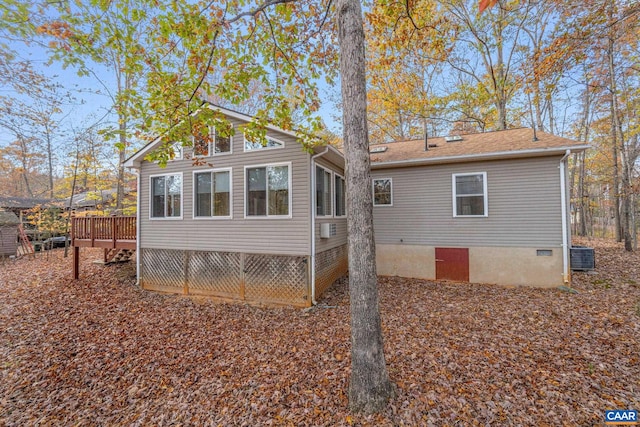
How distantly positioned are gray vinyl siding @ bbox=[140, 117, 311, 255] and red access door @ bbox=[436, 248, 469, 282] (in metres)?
4.22

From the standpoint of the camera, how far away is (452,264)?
7.77m

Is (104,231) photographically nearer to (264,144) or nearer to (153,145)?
(153,145)

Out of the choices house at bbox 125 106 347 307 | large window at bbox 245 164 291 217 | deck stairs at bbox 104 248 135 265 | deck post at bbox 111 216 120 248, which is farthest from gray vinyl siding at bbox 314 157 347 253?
deck stairs at bbox 104 248 135 265

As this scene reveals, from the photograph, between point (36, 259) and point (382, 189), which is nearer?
point (382, 189)

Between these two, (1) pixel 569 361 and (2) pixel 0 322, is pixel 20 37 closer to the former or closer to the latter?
(2) pixel 0 322

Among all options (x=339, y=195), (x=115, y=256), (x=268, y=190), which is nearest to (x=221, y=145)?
(x=268, y=190)

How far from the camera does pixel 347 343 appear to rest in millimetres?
4473

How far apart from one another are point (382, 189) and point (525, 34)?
538 inches

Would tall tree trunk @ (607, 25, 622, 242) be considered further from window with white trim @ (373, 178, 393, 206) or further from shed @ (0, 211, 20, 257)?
shed @ (0, 211, 20, 257)

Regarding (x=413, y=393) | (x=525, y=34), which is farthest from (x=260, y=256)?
(x=525, y=34)

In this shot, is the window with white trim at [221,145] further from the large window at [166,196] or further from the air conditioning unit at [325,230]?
the air conditioning unit at [325,230]

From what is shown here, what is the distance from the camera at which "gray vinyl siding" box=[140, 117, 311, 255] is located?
6.54 metres

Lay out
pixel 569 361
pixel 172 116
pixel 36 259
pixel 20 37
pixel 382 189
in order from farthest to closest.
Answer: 1. pixel 36 259
2. pixel 382 189
3. pixel 172 116
4. pixel 20 37
5. pixel 569 361

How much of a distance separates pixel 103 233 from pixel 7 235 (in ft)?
26.9
